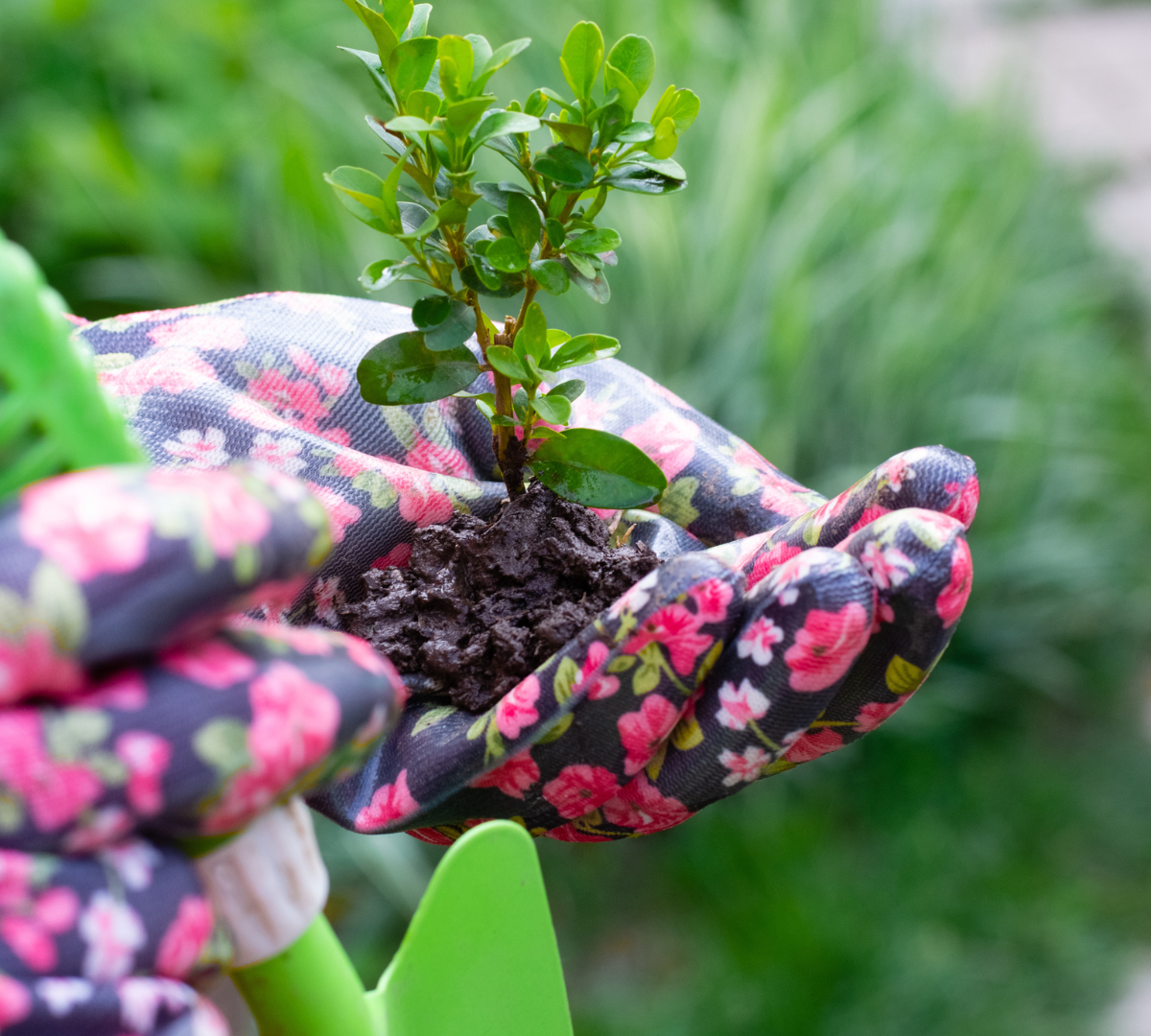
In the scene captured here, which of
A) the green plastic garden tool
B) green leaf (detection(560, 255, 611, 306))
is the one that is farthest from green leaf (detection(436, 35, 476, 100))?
the green plastic garden tool

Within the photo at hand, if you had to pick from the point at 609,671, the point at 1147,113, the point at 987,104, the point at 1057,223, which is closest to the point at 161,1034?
the point at 609,671

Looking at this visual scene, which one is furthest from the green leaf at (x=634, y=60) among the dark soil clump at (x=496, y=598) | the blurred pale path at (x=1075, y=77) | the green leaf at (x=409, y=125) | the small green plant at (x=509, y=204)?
the blurred pale path at (x=1075, y=77)

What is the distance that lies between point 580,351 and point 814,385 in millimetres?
1132

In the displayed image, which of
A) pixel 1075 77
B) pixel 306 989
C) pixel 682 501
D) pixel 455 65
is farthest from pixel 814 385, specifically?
pixel 1075 77

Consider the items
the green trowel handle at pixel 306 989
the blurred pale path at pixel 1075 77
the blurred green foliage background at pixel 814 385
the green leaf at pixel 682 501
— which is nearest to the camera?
the green trowel handle at pixel 306 989

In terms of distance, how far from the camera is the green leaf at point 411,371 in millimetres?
553

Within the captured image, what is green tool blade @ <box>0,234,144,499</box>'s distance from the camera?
13.6 inches

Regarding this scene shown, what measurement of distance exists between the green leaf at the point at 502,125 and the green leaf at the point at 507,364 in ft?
0.33

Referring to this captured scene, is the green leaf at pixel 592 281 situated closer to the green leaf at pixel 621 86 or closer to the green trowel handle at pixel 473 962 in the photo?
the green leaf at pixel 621 86

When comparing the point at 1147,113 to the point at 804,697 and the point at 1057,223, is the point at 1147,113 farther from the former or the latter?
the point at 804,697

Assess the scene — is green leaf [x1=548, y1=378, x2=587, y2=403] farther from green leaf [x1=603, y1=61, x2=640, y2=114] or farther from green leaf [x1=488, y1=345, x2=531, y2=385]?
green leaf [x1=603, y1=61, x2=640, y2=114]

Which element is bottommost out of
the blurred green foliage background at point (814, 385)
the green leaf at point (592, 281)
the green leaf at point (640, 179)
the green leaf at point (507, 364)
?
the blurred green foliage background at point (814, 385)

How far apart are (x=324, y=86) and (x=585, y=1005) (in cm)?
157

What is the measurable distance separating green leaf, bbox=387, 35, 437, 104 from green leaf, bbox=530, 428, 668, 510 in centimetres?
19
